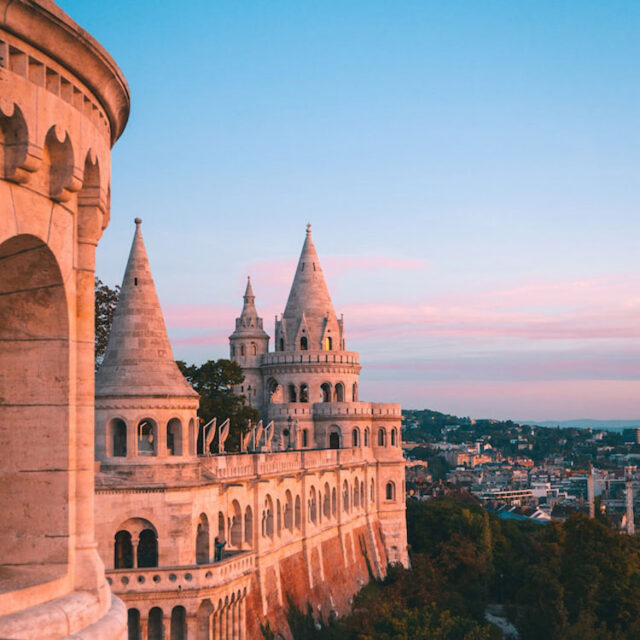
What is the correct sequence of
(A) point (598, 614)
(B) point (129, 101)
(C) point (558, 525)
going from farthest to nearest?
(C) point (558, 525)
(A) point (598, 614)
(B) point (129, 101)

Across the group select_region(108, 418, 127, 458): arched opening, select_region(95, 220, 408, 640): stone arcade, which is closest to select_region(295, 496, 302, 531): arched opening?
select_region(95, 220, 408, 640): stone arcade

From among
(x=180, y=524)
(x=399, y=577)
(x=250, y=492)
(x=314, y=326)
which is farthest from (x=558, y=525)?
(x=180, y=524)

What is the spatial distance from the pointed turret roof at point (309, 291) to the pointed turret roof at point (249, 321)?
5.81 ft

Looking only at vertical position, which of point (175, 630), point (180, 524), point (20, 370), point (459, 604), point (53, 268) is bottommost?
point (459, 604)

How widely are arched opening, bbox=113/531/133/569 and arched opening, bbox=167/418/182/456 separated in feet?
8.67

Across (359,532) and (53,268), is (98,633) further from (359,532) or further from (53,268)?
(359,532)

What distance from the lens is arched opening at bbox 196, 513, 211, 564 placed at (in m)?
30.2

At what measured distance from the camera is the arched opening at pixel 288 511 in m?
40.4

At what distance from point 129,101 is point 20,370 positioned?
3.06 m

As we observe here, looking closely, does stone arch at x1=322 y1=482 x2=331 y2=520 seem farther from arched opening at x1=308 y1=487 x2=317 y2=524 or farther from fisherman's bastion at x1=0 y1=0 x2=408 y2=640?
arched opening at x1=308 y1=487 x2=317 y2=524

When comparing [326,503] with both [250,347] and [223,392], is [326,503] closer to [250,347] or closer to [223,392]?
[223,392]

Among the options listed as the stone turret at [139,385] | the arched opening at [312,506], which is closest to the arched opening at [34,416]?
the stone turret at [139,385]

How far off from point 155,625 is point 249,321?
111 ft

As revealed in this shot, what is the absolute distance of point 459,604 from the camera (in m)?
50.4
